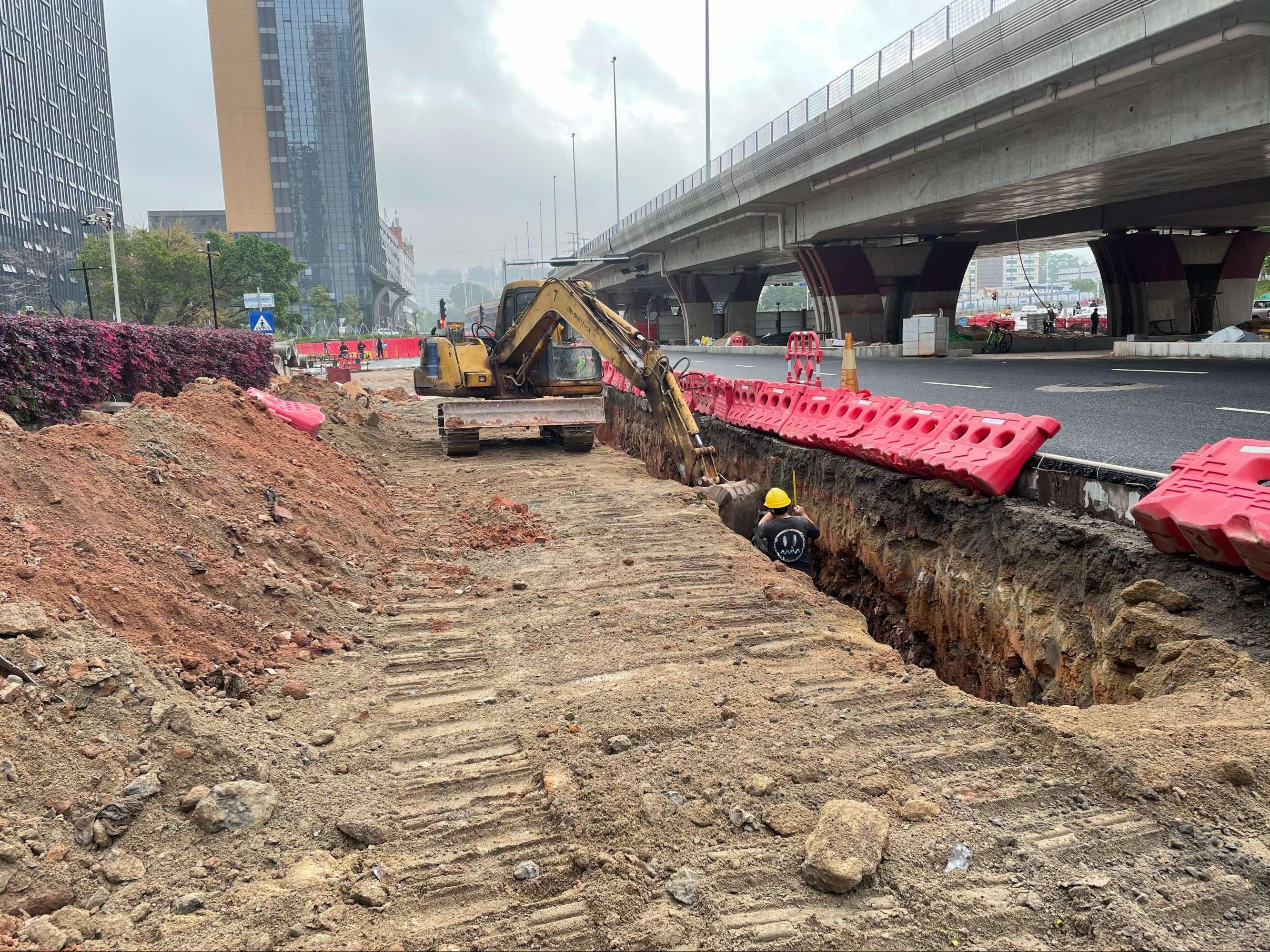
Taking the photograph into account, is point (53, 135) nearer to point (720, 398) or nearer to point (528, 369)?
point (528, 369)

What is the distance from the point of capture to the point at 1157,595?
4.79 m

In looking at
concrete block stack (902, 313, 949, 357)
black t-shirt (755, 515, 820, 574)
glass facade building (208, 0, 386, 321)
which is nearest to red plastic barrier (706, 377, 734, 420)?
black t-shirt (755, 515, 820, 574)

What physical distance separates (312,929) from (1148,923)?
2796 millimetres

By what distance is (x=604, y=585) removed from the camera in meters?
6.97

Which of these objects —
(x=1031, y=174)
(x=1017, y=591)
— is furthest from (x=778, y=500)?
(x=1031, y=174)

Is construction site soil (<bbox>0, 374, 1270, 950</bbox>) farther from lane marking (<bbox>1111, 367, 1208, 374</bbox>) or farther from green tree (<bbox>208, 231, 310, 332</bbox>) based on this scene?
green tree (<bbox>208, 231, 310, 332</bbox>)

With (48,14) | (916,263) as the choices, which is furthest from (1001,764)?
(48,14)

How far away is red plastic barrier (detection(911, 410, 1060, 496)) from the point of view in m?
6.66

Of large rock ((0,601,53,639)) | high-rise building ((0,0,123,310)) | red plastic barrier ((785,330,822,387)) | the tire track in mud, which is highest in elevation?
high-rise building ((0,0,123,310))

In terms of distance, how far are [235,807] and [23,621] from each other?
142 cm

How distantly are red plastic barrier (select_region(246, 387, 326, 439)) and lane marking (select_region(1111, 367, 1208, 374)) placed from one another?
46.5 feet

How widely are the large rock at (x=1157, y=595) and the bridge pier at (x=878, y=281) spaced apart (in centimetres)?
2602

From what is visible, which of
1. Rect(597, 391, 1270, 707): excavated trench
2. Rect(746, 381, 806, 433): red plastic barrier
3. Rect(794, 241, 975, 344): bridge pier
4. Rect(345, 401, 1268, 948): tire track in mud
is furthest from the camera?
Rect(794, 241, 975, 344): bridge pier

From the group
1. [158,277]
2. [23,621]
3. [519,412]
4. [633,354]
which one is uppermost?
[158,277]
